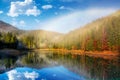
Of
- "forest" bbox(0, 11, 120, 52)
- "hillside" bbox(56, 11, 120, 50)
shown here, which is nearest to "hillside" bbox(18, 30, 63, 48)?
"forest" bbox(0, 11, 120, 52)

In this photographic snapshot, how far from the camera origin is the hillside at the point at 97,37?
1438 cm

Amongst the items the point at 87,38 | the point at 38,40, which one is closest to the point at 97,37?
the point at 87,38

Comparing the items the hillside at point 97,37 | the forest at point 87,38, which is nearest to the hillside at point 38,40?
the forest at point 87,38

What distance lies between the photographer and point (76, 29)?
44.3 feet

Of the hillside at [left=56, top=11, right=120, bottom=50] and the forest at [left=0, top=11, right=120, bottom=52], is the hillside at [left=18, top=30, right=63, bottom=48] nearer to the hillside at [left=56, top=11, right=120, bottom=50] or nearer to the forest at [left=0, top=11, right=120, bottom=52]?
the forest at [left=0, top=11, right=120, bottom=52]

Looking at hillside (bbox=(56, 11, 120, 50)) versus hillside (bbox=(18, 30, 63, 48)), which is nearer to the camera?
hillside (bbox=(56, 11, 120, 50))

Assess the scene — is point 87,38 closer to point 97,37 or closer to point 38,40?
point 97,37

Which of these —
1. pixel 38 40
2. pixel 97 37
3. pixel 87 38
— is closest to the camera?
pixel 97 37

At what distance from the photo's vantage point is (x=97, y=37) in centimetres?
1527

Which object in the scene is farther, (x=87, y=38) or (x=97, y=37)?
(x=87, y=38)

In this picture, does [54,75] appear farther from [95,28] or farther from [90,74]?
[95,28]

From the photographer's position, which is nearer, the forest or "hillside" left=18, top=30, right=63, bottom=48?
the forest

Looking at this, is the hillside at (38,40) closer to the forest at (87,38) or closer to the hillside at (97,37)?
the forest at (87,38)

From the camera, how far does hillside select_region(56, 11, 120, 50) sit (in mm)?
14375
